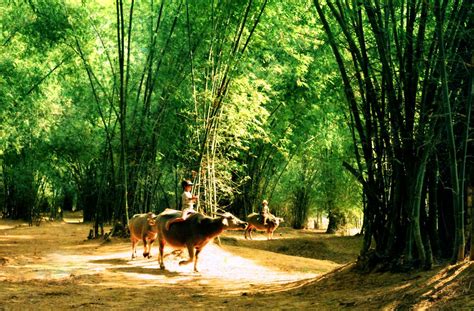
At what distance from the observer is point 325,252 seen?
14609mm

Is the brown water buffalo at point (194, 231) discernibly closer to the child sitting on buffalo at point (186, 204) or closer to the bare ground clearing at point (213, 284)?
the child sitting on buffalo at point (186, 204)

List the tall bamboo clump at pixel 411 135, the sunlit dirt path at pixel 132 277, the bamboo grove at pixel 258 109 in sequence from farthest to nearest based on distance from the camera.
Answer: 1. the sunlit dirt path at pixel 132 277
2. the bamboo grove at pixel 258 109
3. the tall bamboo clump at pixel 411 135

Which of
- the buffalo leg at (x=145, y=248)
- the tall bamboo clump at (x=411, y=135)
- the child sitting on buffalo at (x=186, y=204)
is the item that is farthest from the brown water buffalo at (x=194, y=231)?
the tall bamboo clump at (x=411, y=135)

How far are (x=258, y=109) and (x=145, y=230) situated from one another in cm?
551

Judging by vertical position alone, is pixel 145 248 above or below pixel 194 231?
below

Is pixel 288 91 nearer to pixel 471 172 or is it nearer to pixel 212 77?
pixel 212 77

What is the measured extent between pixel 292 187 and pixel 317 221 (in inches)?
208

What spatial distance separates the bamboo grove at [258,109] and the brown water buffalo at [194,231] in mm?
1977

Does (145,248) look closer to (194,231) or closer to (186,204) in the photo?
(186,204)

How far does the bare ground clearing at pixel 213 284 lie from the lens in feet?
14.4

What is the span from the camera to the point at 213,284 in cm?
678

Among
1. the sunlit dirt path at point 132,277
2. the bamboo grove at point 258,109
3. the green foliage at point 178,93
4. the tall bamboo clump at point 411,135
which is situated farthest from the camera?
the green foliage at point 178,93

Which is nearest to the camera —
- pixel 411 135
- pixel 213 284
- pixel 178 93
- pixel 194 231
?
pixel 411 135

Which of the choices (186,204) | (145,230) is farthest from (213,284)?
(145,230)
